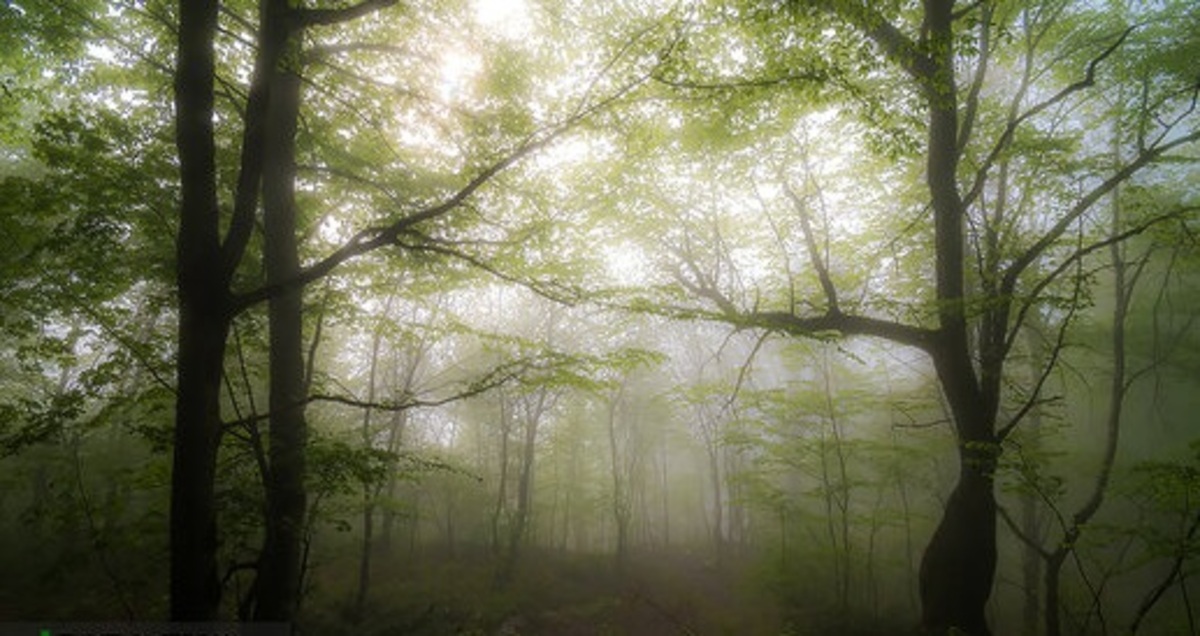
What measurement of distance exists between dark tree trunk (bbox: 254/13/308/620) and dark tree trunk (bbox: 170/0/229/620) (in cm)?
202

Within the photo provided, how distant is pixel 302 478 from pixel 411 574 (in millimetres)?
18672

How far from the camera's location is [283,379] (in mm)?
6762

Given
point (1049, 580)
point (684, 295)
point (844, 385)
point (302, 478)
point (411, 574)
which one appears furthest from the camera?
point (844, 385)

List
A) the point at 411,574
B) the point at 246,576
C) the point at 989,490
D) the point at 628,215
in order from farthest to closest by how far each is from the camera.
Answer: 1. the point at 411,574
2. the point at 246,576
3. the point at 628,215
4. the point at 989,490

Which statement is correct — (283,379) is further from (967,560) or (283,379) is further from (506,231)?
(967,560)

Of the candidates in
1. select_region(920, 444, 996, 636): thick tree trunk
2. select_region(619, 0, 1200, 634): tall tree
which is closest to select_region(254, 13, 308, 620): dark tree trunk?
select_region(619, 0, 1200, 634): tall tree

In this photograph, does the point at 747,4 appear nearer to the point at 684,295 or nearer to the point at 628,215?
the point at 684,295

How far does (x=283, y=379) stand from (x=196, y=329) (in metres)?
3.27

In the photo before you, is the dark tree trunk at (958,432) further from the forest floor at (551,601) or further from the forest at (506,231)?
the forest floor at (551,601)

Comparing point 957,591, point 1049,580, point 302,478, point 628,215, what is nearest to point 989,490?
point 957,591

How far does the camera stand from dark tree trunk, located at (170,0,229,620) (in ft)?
11.9

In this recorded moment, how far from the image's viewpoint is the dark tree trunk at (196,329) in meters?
3.64

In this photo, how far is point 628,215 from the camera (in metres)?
11.0

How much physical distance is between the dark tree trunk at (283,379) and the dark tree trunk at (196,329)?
2.02m
